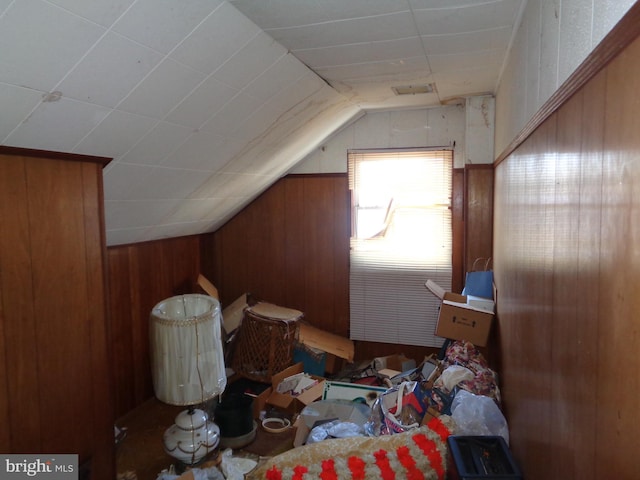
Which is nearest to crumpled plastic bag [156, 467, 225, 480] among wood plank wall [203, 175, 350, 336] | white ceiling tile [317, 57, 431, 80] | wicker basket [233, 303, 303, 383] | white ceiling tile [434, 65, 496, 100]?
wicker basket [233, 303, 303, 383]

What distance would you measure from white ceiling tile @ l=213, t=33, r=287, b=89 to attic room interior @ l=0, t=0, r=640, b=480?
1 cm

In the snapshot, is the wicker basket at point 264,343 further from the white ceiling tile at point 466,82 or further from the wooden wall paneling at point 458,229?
the white ceiling tile at point 466,82

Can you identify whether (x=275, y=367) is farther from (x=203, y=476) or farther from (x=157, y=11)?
(x=157, y=11)

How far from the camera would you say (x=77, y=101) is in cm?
165

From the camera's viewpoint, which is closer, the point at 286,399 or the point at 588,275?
the point at 588,275

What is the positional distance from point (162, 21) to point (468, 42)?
4.75 ft

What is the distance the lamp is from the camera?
2570mm

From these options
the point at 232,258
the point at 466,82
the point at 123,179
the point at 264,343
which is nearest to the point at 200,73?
the point at 123,179

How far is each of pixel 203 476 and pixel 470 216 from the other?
2428 millimetres

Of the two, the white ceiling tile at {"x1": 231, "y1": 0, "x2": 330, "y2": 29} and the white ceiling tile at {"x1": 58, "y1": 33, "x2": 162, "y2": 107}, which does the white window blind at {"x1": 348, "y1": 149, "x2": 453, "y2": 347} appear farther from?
the white ceiling tile at {"x1": 58, "y1": 33, "x2": 162, "y2": 107}

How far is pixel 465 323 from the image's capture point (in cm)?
285

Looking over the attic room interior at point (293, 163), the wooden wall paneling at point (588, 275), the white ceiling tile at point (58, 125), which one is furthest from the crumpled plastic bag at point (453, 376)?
the white ceiling tile at point (58, 125)

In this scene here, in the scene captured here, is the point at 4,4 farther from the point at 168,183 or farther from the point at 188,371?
the point at 188,371

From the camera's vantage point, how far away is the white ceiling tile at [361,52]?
2203 millimetres
